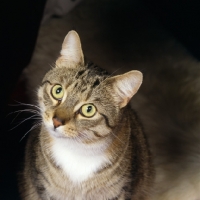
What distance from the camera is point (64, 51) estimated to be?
91 centimetres

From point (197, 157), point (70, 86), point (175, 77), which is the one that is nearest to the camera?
point (70, 86)

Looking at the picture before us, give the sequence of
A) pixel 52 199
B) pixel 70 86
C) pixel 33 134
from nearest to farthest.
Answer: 1. pixel 70 86
2. pixel 52 199
3. pixel 33 134

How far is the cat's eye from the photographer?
847 millimetres

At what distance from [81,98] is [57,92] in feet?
0.19

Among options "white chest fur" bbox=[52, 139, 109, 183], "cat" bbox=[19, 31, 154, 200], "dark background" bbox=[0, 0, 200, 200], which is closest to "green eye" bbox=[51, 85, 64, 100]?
"cat" bbox=[19, 31, 154, 200]

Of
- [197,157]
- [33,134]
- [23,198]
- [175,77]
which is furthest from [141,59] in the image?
[23,198]

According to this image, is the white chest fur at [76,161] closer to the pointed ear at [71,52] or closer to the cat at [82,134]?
the cat at [82,134]

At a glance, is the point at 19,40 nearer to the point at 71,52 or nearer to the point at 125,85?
the point at 71,52

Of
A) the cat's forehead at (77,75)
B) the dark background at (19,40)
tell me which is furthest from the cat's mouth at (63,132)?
the dark background at (19,40)

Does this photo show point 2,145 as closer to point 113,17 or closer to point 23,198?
point 23,198

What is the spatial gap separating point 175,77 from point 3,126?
0.62m

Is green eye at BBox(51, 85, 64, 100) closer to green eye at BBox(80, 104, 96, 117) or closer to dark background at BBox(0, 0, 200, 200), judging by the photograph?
green eye at BBox(80, 104, 96, 117)

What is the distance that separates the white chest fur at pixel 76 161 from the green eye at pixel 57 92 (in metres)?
0.10

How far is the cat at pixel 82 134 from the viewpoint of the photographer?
33.2 inches
